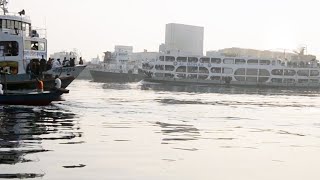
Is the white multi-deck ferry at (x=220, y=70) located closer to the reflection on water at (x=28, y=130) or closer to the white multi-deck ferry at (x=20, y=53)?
the white multi-deck ferry at (x=20, y=53)

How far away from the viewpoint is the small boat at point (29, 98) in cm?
2920

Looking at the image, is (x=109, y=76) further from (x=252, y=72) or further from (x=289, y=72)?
(x=289, y=72)

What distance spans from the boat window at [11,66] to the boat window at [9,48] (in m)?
0.71

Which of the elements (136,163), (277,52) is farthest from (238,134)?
(277,52)

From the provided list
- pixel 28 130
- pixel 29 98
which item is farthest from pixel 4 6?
pixel 28 130

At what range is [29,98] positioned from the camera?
2967cm

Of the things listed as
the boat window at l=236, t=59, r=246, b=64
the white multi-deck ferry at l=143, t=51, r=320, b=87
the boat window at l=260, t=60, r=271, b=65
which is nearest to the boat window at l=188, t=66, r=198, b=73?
the white multi-deck ferry at l=143, t=51, r=320, b=87

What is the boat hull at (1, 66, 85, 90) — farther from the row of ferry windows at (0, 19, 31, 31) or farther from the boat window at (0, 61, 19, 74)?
the row of ferry windows at (0, 19, 31, 31)

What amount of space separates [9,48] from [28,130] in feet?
70.1

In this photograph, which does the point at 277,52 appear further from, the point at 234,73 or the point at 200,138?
the point at 200,138

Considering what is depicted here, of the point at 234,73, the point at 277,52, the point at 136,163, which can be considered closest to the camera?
the point at 136,163

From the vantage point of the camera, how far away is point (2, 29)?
123ft

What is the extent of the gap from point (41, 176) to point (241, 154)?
22.9 feet

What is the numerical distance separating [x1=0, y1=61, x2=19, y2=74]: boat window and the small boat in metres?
7.87
